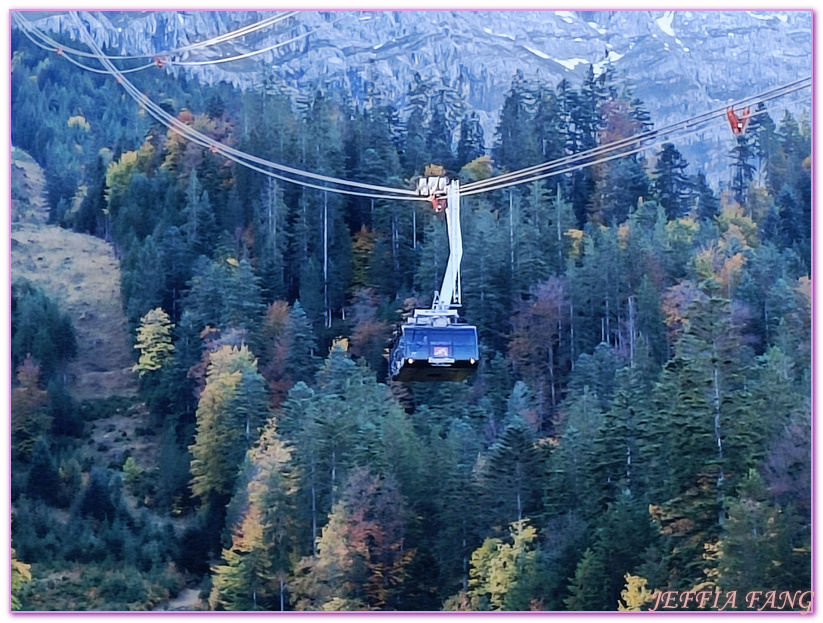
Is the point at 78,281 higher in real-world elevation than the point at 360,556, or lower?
higher

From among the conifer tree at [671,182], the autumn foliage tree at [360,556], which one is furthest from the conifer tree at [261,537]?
the conifer tree at [671,182]

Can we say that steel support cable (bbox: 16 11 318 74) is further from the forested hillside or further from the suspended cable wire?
the forested hillside

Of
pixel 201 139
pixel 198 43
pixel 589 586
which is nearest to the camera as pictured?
pixel 589 586

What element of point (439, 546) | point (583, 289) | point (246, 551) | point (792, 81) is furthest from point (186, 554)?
point (792, 81)

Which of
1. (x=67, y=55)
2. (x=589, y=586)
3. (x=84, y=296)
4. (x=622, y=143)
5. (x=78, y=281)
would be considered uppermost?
(x=67, y=55)

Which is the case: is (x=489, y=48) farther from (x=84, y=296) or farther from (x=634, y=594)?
(x=634, y=594)

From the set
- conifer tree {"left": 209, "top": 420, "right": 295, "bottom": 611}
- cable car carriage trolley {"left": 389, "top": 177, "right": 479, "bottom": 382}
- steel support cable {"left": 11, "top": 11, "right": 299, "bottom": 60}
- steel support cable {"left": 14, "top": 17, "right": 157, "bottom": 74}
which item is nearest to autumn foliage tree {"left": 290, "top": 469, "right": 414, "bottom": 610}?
conifer tree {"left": 209, "top": 420, "right": 295, "bottom": 611}

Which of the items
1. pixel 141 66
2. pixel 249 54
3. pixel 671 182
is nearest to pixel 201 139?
pixel 141 66

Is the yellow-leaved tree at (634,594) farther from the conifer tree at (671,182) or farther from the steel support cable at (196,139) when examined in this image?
the steel support cable at (196,139)
